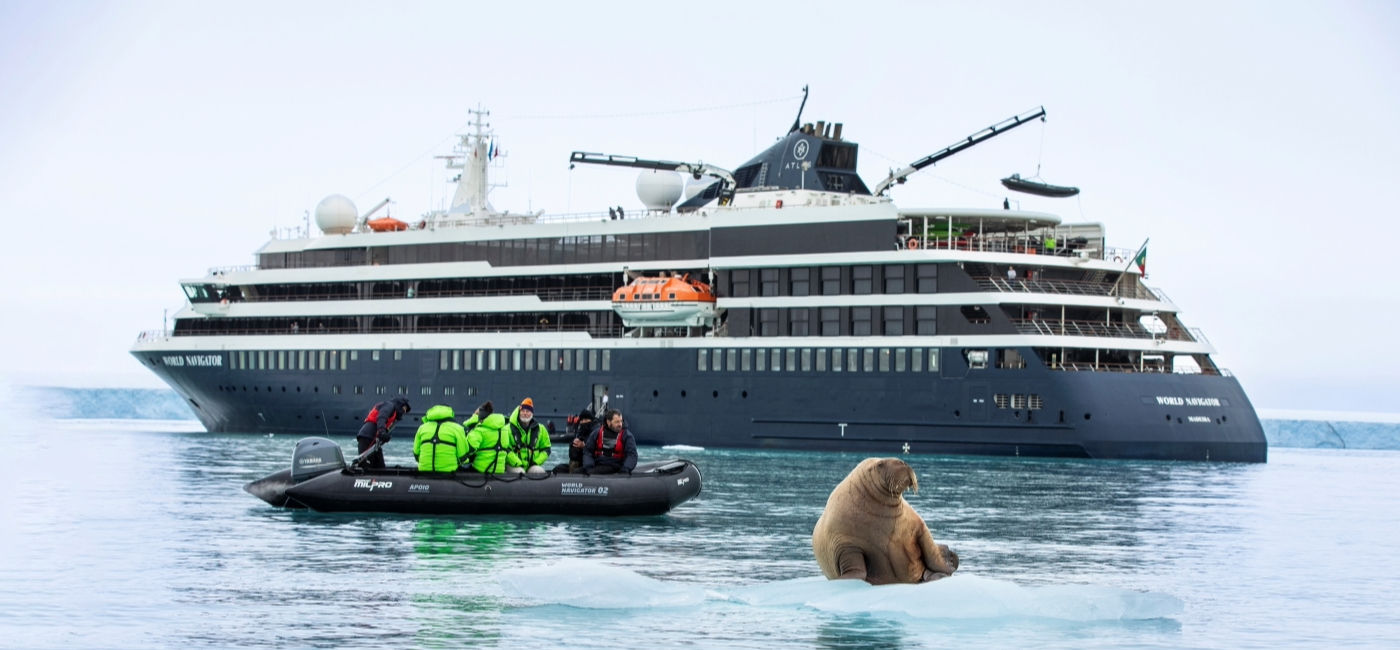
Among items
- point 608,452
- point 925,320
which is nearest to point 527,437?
point 608,452

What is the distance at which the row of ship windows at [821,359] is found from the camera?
167 feet

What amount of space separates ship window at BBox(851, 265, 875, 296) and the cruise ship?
0.21 ft

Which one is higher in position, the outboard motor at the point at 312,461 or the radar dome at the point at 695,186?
the radar dome at the point at 695,186

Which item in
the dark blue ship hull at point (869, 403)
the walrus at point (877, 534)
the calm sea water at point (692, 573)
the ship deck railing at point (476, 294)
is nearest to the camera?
the calm sea water at point (692, 573)

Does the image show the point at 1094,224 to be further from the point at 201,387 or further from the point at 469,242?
the point at 201,387

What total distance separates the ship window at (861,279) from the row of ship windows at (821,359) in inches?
73.5

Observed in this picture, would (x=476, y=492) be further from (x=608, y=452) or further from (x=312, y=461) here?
(x=312, y=461)

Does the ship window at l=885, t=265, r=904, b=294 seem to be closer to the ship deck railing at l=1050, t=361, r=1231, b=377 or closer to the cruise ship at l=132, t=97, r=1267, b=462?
the cruise ship at l=132, t=97, r=1267, b=462

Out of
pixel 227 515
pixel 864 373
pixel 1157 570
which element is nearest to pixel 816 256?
pixel 864 373

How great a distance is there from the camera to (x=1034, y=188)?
55312 millimetres

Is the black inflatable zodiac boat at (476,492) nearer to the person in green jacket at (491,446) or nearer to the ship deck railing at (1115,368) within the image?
the person in green jacket at (491,446)

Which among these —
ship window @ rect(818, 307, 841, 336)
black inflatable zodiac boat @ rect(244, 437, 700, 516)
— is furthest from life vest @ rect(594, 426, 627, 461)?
ship window @ rect(818, 307, 841, 336)

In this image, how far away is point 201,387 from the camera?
67812 millimetres

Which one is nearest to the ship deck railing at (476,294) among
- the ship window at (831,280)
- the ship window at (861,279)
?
the ship window at (831,280)
